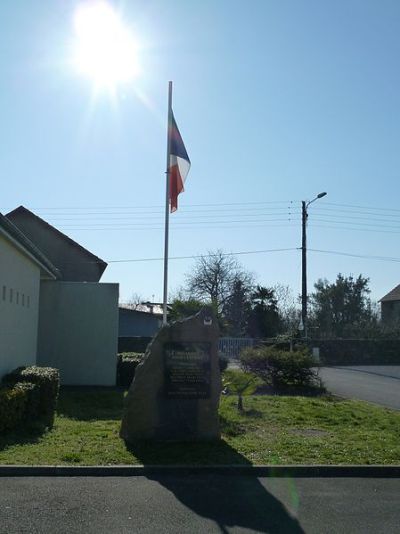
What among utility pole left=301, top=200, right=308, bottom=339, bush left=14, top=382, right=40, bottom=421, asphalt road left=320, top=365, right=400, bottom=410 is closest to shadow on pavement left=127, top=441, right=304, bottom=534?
bush left=14, top=382, right=40, bottom=421

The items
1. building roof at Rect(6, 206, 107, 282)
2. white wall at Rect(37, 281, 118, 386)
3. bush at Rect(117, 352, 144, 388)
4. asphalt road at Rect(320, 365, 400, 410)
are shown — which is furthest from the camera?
building roof at Rect(6, 206, 107, 282)

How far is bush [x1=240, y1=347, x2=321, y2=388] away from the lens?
1916 cm

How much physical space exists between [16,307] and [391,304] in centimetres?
6751

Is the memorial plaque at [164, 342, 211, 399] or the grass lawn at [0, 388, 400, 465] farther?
the memorial plaque at [164, 342, 211, 399]

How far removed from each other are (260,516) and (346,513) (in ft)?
2.99

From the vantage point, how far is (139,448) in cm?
902

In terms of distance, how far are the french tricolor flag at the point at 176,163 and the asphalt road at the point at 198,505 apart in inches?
281

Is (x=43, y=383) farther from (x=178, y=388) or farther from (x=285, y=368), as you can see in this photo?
(x=285, y=368)

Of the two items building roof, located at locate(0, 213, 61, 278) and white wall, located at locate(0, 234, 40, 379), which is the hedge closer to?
white wall, located at locate(0, 234, 40, 379)

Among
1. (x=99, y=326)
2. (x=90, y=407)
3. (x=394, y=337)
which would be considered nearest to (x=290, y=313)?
(x=394, y=337)

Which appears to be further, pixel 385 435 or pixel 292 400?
pixel 292 400

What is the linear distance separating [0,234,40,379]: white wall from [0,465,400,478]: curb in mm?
5815

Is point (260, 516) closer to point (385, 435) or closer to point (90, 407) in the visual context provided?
point (385, 435)

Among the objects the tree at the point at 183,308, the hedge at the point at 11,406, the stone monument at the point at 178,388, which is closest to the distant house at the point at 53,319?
the hedge at the point at 11,406
